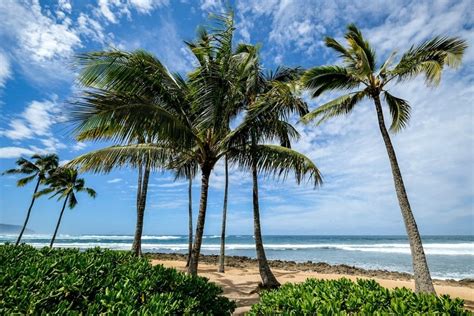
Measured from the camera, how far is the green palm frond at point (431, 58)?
8211 mm

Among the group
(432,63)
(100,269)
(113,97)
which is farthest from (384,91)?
(100,269)

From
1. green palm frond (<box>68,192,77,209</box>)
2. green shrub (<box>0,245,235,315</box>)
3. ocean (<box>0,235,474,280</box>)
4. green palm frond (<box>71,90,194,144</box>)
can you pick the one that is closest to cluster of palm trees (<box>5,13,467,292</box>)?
green palm frond (<box>71,90,194,144</box>)

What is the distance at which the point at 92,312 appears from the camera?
→ 2855 millimetres

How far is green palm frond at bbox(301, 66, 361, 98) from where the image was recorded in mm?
9242

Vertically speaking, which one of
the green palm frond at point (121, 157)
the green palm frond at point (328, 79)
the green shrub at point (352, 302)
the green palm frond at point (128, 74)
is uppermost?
the green palm frond at point (328, 79)

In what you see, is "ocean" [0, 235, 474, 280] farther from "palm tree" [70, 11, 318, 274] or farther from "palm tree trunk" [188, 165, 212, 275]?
"palm tree" [70, 11, 318, 274]

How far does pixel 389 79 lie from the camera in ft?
29.8

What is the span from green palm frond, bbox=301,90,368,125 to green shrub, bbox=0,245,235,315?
6613mm

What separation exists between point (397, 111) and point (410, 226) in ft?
12.3

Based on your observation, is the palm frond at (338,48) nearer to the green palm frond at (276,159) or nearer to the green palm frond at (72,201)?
the green palm frond at (276,159)

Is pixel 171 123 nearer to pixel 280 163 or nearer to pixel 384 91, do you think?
pixel 280 163

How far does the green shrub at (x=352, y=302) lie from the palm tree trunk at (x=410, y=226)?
4.90 m

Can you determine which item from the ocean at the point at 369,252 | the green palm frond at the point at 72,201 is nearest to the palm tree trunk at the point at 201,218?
the ocean at the point at 369,252

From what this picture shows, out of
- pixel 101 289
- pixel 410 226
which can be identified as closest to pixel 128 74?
pixel 101 289
